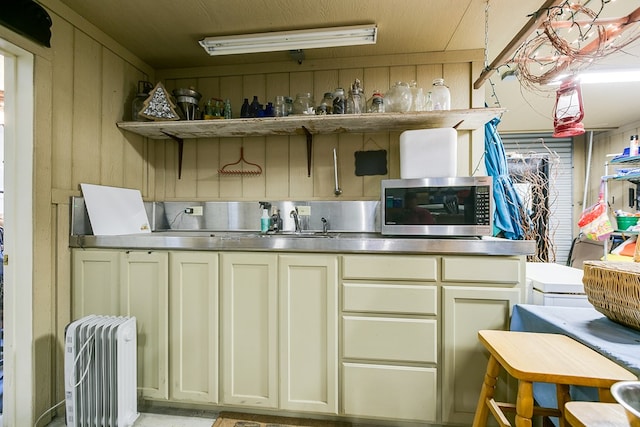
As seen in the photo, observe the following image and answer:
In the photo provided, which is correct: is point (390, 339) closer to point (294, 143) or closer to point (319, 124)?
point (319, 124)

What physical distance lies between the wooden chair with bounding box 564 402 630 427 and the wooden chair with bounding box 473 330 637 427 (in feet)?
0.83

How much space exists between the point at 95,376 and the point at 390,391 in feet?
4.73

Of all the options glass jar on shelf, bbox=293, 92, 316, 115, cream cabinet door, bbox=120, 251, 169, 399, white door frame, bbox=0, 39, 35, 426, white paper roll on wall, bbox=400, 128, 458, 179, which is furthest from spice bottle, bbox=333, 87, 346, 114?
white door frame, bbox=0, 39, 35, 426

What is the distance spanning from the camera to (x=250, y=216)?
215cm

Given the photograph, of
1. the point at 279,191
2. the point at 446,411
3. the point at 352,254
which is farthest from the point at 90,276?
the point at 446,411

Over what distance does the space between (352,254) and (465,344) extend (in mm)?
687

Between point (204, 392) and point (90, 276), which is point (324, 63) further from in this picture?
point (204, 392)

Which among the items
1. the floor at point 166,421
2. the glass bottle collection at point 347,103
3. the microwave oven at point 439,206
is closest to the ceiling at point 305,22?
the glass bottle collection at point 347,103

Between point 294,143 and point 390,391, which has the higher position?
point 294,143

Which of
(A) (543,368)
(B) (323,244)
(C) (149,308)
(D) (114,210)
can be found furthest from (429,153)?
(D) (114,210)

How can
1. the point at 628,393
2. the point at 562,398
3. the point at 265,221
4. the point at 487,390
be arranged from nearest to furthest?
the point at 628,393, the point at 562,398, the point at 487,390, the point at 265,221

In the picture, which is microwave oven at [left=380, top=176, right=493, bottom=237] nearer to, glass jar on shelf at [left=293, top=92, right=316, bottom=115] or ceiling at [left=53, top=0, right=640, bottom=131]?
glass jar on shelf at [left=293, top=92, right=316, bottom=115]

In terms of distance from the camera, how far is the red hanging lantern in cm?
178

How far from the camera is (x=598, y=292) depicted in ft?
3.57
